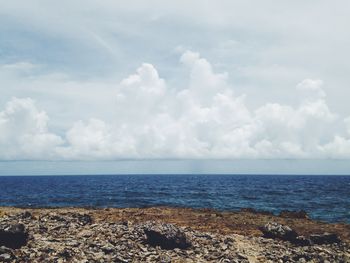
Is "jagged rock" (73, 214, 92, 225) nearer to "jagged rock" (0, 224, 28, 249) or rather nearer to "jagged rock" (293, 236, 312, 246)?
"jagged rock" (0, 224, 28, 249)

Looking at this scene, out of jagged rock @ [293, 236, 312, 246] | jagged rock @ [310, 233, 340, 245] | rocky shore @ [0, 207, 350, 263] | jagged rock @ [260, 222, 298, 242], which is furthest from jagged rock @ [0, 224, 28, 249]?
jagged rock @ [310, 233, 340, 245]

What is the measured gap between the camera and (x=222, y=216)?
1555 inches

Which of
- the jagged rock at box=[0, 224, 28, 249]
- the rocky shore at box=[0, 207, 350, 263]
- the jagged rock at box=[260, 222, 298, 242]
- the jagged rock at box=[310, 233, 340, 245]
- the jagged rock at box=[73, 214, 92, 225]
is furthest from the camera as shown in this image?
the jagged rock at box=[73, 214, 92, 225]

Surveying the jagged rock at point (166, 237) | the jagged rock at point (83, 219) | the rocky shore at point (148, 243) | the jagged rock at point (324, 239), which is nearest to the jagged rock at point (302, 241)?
the rocky shore at point (148, 243)

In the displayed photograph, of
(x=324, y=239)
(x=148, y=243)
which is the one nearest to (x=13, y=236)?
(x=148, y=243)

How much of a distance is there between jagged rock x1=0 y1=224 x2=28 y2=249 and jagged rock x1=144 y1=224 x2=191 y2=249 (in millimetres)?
8028

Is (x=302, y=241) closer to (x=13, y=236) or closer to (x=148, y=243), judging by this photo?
(x=148, y=243)

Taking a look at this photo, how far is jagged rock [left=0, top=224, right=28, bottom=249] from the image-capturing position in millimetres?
21234

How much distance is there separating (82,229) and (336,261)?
59.8 feet

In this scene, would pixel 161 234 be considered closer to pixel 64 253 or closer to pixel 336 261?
pixel 64 253

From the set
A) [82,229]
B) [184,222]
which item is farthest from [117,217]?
[82,229]

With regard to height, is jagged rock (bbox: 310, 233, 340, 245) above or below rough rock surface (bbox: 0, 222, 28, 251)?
below

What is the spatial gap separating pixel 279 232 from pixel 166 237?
9.79 meters

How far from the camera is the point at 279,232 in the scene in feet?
88.7
